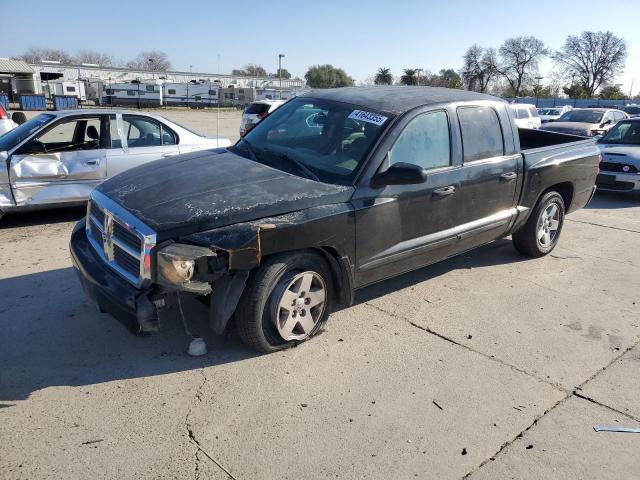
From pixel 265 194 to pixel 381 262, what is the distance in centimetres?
116

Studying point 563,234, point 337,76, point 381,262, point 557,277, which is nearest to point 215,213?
point 381,262

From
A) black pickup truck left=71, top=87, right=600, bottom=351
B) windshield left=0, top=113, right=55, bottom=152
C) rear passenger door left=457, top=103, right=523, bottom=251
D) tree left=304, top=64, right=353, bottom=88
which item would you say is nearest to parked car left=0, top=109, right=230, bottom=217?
windshield left=0, top=113, right=55, bottom=152

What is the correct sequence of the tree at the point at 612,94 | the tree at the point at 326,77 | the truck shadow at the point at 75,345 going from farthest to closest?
the tree at the point at 326,77
the tree at the point at 612,94
the truck shadow at the point at 75,345

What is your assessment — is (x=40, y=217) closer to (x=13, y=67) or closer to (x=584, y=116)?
(x=584, y=116)

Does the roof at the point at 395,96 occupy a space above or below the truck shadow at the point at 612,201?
above

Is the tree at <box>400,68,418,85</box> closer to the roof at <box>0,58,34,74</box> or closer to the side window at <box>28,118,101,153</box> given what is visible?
the roof at <box>0,58,34,74</box>

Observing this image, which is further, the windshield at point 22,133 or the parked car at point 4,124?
the parked car at point 4,124

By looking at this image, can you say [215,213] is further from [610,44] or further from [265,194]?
[610,44]

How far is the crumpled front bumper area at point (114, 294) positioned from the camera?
3.21 metres

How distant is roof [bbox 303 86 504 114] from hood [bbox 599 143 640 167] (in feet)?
20.3

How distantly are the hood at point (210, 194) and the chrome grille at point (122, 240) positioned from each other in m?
0.06

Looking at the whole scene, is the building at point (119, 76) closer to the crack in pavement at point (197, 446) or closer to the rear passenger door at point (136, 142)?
the rear passenger door at point (136, 142)

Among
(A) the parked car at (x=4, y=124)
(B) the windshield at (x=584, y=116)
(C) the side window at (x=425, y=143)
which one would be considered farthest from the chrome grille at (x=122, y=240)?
(B) the windshield at (x=584, y=116)

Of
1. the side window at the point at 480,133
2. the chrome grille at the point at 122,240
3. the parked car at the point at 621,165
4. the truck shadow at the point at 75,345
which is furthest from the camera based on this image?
the parked car at the point at 621,165
